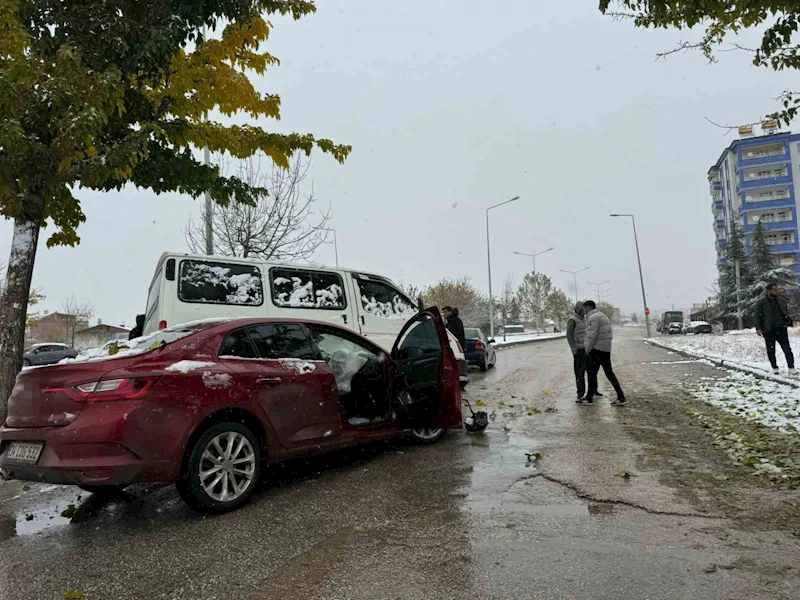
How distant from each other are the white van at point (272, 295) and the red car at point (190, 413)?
2.36m

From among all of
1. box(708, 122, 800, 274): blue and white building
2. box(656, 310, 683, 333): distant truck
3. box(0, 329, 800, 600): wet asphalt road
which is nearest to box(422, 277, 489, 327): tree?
box(656, 310, 683, 333): distant truck

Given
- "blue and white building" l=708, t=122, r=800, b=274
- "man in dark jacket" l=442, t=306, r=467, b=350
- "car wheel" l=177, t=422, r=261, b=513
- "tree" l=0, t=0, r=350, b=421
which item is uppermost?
"blue and white building" l=708, t=122, r=800, b=274

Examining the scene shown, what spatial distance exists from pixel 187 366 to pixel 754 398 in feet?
26.3

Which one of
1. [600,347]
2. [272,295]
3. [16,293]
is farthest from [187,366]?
[600,347]

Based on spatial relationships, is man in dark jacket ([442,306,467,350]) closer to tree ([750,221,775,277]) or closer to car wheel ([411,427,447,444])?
car wheel ([411,427,447,444])

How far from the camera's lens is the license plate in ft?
12.7

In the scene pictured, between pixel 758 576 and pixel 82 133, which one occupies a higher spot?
pixel 82 133

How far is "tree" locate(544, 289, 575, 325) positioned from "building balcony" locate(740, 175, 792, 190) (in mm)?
24139

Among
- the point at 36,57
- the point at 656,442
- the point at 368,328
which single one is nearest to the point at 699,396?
the point at 656,442

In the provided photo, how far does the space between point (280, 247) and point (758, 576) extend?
16.4 metres

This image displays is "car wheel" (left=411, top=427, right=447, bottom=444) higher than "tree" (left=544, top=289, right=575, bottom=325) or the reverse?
the reverse

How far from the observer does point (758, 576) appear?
2934 mm

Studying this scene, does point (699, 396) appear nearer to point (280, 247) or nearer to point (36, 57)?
point (36, 57)

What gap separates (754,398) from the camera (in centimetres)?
838
